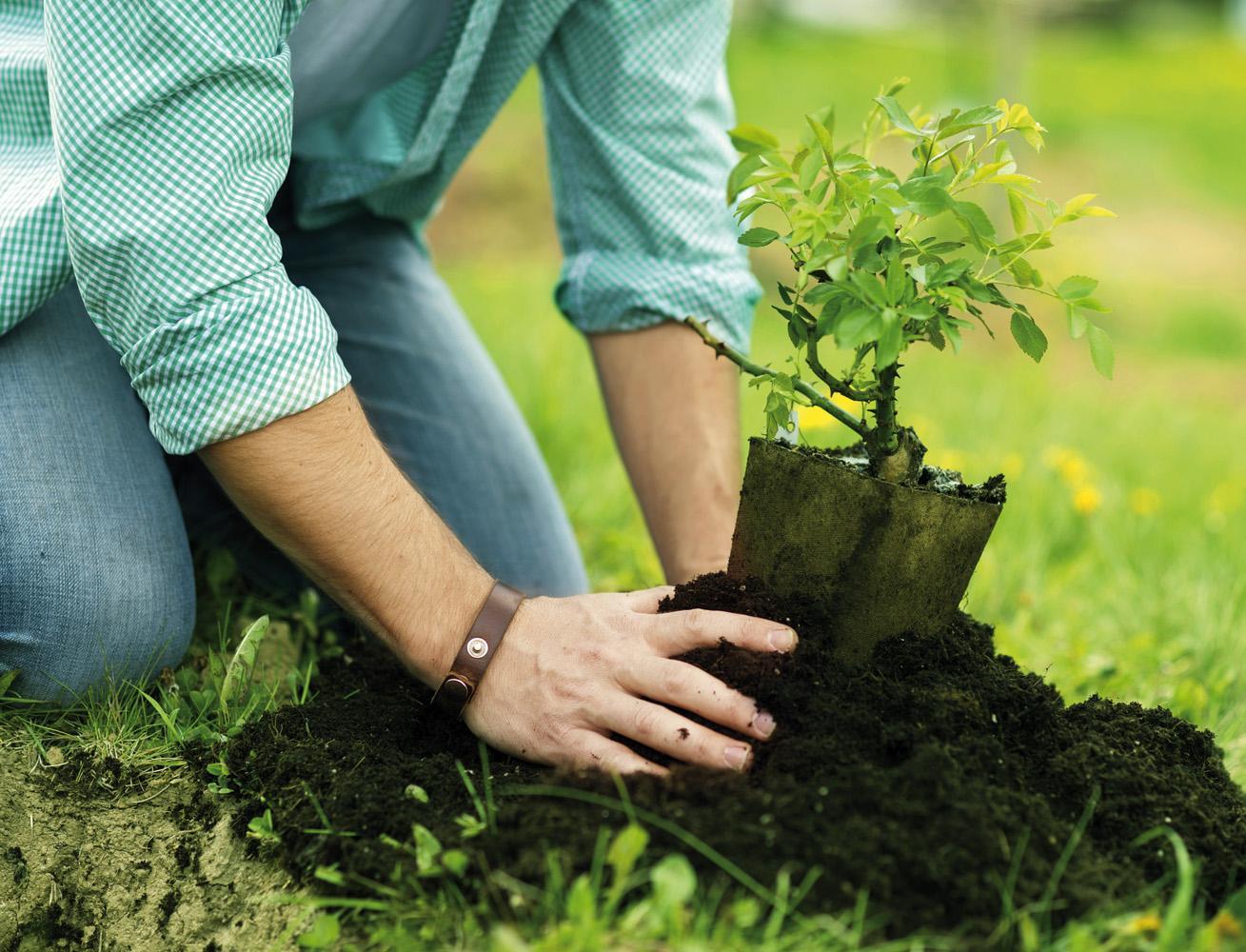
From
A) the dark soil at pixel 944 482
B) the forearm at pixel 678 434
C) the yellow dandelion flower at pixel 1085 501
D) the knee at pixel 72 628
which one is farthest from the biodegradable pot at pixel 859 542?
the yellow dandelion flower at pixel 1085 501

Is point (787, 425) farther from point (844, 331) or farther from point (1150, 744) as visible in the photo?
point (1150, 744)

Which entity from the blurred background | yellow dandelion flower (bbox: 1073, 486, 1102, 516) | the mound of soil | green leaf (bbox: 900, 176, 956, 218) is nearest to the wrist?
the mound of soil

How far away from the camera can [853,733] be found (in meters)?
1.41

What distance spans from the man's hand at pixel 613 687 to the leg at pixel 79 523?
662 millimetres

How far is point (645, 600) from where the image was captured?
161 cm

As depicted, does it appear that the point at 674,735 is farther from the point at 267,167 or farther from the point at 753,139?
the point at 267,167

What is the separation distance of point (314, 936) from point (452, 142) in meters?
1.71

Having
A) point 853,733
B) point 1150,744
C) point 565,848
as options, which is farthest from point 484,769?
point 1150,744

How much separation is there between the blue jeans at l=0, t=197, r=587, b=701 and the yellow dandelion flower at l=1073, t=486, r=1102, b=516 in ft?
4.65

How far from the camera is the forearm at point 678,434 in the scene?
218 cm

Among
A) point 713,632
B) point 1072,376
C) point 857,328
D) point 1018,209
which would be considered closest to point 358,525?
point 713,632

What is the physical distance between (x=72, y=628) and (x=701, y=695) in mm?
1042

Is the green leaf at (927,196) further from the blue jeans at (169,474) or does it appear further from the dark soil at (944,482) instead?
the blue jeans at (169,474)

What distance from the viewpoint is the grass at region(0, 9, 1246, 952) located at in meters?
1.18
